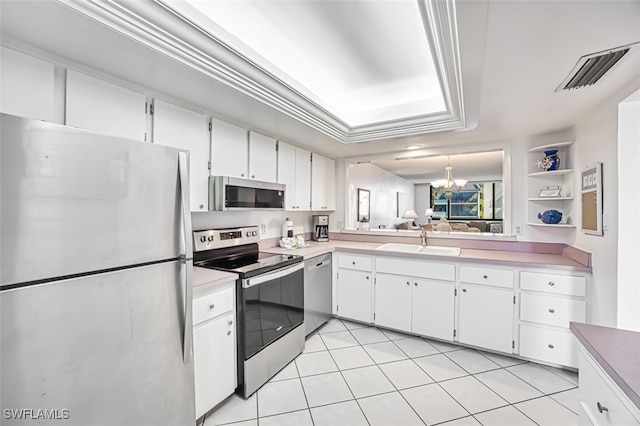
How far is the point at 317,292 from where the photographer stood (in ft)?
9.65

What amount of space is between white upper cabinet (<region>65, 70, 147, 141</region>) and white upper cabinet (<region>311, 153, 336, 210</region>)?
2.05 m

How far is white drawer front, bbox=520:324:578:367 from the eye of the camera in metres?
2.21

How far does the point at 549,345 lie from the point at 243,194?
2874 mm

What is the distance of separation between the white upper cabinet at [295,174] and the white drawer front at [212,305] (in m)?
1.30

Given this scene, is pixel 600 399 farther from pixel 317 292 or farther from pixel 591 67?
A: pixel 317 292

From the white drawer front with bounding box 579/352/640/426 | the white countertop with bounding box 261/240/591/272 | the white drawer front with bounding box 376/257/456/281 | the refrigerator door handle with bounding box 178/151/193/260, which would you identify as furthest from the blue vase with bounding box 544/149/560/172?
the refrigerator door handle with bounding box 178/151/193/260

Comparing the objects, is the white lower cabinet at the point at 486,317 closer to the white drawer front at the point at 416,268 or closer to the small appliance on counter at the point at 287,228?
the white drawer front at the point at 416,268

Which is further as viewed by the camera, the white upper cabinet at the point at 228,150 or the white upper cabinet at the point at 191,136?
the white upper cabinet at the point at 228,150

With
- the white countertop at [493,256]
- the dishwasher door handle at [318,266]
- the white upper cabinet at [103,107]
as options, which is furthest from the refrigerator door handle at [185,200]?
the dishwasher door handle at [318,266]

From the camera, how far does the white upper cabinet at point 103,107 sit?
139 cm

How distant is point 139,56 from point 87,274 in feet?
3.50

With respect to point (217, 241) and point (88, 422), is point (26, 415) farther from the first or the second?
point (217, 241)

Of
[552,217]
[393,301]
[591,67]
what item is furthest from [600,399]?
[552,217]

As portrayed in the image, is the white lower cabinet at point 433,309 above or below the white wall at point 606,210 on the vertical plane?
below
